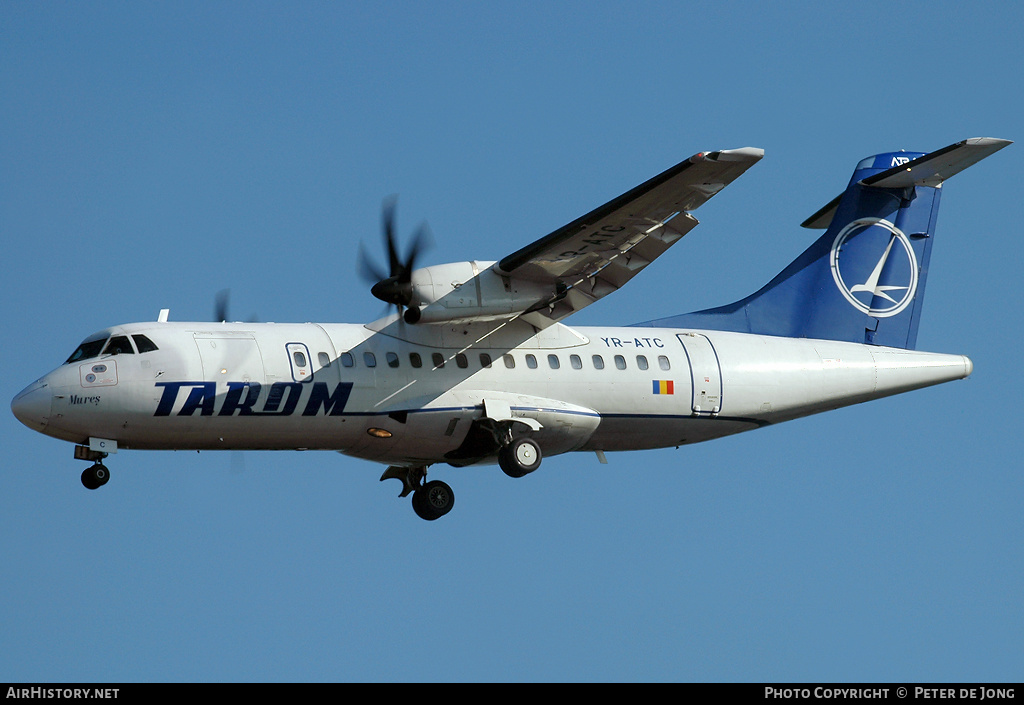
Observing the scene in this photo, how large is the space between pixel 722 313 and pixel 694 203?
14.9 ft

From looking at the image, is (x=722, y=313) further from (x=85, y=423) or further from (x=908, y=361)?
(x=85, y=423)

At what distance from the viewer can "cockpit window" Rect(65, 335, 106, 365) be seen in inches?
752

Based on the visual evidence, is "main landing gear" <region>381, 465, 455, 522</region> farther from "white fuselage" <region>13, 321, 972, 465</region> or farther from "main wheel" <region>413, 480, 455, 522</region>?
"white fuselage" <region>13, 321, 972, 465</region>

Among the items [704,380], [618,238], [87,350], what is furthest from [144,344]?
[704,380]

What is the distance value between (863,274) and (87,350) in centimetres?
1274

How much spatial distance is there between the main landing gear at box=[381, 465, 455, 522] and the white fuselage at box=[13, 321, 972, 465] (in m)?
0.62

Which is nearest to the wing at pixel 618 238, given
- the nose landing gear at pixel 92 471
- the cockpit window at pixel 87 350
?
the cockpit window at pixel 87 350

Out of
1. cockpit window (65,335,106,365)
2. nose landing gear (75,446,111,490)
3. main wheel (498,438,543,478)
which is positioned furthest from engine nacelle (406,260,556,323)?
nose landing gear (75,446,111,490)

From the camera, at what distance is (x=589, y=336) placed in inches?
849

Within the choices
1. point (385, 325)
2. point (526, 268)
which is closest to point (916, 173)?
point (526, 268)

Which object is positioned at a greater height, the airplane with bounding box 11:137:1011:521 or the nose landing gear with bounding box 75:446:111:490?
the airplane with bounding box 11:137:1011:521

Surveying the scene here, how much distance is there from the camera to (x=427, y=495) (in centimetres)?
2177

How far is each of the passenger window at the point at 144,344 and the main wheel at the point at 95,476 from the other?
1673 mm
